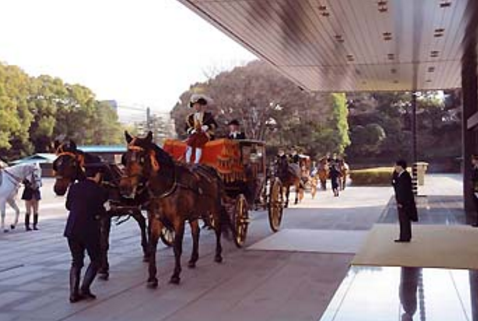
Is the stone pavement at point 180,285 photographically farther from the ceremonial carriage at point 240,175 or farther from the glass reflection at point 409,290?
the glass reflection at point 409,290

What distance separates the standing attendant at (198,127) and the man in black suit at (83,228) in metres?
3.07

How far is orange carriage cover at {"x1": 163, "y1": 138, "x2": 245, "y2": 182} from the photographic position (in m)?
9.78

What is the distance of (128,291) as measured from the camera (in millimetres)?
7102

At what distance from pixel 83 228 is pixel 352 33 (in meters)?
7.57

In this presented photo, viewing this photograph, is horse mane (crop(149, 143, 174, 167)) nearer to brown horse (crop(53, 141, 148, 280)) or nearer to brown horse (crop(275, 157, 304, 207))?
brown horse (crop(53, 141, 148, 280))

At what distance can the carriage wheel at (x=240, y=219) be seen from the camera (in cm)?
1034

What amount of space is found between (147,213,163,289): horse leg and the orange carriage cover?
91.9 inches

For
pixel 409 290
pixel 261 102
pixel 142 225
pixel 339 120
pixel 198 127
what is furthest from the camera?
pixel 339 120

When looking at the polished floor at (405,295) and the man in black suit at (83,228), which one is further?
the man in black suit at (83,228)

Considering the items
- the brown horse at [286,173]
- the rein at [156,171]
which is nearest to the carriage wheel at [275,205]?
the rein at [156,171]

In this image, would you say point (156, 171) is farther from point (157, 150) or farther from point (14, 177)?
point (14, 177)

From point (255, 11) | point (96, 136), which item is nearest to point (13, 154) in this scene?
point (96, 136)

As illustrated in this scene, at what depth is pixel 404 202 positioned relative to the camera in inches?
422

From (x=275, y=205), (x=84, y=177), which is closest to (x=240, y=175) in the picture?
(x=275, y=205)
